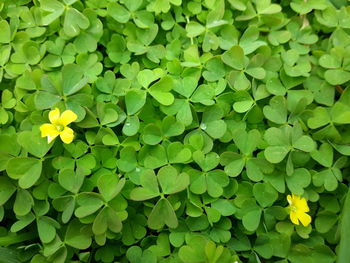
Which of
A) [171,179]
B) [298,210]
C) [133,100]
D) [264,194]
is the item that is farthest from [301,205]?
[133,100]

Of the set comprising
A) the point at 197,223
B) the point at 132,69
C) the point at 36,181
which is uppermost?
the point at 132,69

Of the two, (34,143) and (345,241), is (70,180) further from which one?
(345,241)

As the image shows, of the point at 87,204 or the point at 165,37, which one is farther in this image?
the point at 165,37

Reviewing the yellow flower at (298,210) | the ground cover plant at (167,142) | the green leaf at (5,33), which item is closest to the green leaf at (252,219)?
the ground cover plant at (167,142)

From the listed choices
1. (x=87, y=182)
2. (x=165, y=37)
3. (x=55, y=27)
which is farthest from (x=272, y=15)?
(x=87, y=182)

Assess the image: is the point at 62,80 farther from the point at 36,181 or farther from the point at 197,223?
the point at 197,223

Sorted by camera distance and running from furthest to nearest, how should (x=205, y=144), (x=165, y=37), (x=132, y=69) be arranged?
(x=165, y=37) → (x=132, y=69) → (x=205, y=144)

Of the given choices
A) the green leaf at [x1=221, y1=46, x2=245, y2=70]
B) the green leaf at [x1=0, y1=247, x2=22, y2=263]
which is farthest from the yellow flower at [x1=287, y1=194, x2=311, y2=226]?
the green leaf at [x1=0, y1=247, x2=22, y2=263]
